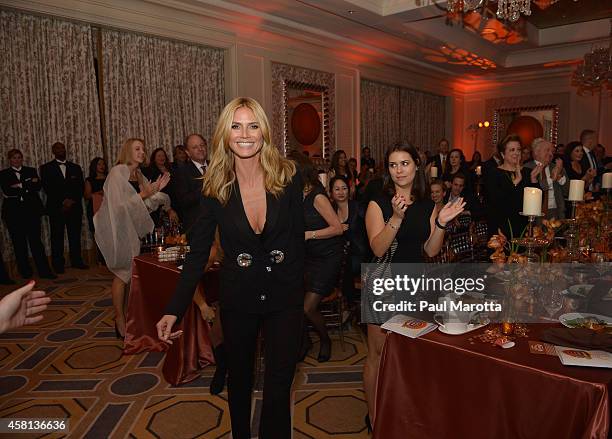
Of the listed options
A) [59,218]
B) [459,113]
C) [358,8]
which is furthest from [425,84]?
[59,218]

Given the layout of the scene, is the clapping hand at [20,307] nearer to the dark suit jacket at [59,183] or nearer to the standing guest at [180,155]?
the dark suit jacket at [59,183]

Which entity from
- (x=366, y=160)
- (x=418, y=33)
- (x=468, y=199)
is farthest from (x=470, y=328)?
(x=366, y=160)

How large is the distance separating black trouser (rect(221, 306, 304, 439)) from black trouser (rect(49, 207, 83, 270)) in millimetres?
5355

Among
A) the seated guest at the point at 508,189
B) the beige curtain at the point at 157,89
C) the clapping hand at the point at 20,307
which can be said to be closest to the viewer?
the clapping hand at the point at 20,307

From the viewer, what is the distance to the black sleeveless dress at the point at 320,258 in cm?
343

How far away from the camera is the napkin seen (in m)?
1.69

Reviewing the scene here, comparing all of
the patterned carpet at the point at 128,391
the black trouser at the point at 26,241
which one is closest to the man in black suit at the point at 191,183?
the patterned carpet at the point at 128,391

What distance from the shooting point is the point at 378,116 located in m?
11.7

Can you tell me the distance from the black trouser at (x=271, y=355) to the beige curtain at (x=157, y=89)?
5.78 meters

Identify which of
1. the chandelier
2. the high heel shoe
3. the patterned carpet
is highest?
the chandelier

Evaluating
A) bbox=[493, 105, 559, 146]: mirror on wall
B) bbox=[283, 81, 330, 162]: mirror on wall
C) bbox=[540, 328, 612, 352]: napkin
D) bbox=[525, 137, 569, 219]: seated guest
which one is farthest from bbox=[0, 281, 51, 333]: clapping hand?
bbox=[493, 105, 559, 146]: mirror on wall

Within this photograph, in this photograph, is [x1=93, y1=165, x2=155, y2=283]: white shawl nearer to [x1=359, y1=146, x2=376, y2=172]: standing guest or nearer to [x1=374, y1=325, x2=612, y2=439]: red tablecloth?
[x1=374, y1=325, x2=612, y2=439]: red tablecloth

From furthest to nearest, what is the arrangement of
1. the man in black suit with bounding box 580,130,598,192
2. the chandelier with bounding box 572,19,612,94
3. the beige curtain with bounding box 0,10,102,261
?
1. the chandelier with bounding box 572,19,612,94
2. the man in black suit with bounding box 580,130,598,192
3. the beige curtain with bounding box 0,10,102,261

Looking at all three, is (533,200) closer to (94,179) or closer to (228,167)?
(228,167)
